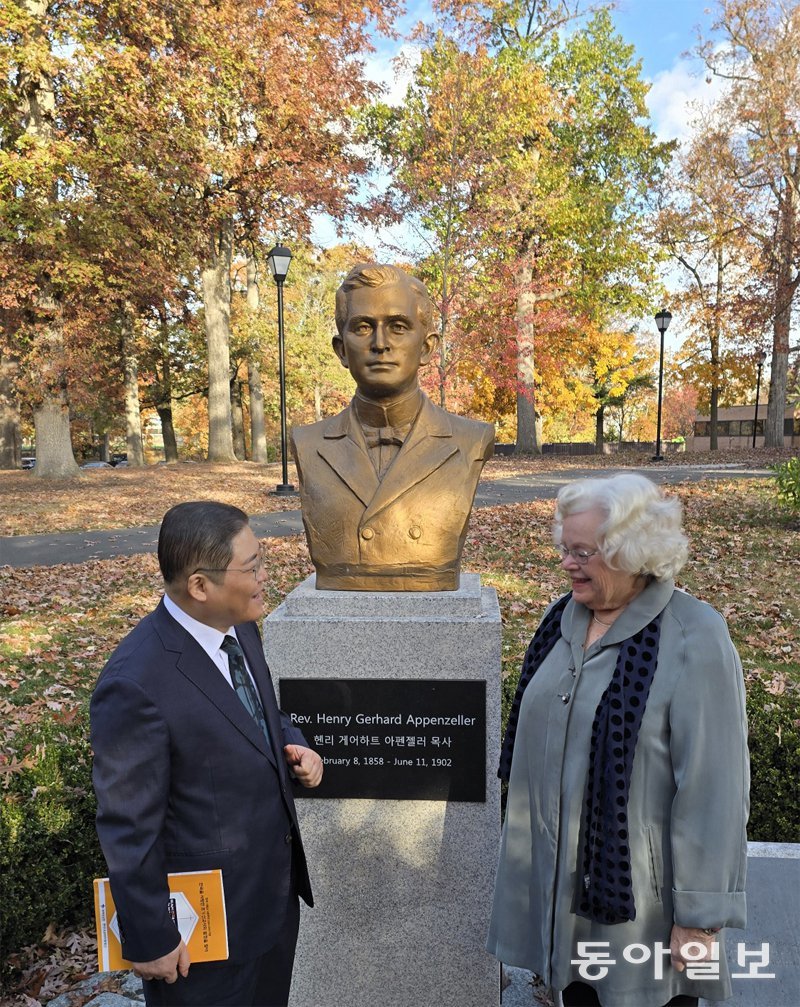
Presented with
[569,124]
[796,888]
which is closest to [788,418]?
[569,124]

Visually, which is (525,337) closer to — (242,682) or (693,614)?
(693,614)

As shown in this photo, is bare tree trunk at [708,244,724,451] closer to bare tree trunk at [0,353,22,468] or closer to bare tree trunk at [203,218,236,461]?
bare tree trunk at [203,218,236,461]

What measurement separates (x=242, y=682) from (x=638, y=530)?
1.28 metres

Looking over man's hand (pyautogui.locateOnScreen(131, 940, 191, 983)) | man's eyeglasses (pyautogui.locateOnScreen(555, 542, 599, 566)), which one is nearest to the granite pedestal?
man's eyeglasses (pyautogui.locateOnScreen(555, 542, 599, 566))

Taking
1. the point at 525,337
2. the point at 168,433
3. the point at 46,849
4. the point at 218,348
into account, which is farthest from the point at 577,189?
the point at 46,849

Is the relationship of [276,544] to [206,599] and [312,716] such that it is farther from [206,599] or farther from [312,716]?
[206,599]

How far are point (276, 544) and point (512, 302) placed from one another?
55.0ft

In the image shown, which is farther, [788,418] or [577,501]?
[788,418]

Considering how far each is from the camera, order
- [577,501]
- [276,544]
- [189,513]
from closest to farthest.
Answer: [189,513], [577,501], [276,544]

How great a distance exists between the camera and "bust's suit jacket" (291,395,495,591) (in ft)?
11.1

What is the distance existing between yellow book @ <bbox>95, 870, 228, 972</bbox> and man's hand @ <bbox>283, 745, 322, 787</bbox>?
439 mm

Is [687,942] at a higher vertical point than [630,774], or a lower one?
lower

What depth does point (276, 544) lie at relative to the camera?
10.3m

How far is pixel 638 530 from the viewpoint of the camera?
6.97 feet
